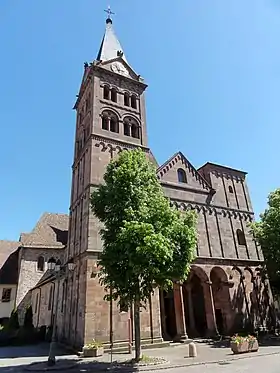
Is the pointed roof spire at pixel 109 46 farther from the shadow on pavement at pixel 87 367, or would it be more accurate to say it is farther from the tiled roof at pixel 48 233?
the shadow on pavement at pixel 87 367

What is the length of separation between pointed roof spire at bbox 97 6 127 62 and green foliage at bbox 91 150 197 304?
66.2 feet

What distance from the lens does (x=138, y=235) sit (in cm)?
1324

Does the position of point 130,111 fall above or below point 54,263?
above

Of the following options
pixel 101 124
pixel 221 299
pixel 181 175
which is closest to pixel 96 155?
pixel 101 124

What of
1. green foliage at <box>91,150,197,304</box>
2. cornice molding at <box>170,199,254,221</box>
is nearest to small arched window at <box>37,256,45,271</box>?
cornice molding at <box>170,199,254,221</box>

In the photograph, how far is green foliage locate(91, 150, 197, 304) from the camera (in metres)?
13.1

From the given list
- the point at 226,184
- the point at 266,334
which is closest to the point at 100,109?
the point at 226,184

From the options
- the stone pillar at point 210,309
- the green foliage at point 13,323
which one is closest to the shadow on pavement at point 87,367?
the stone pillar at point 210,309

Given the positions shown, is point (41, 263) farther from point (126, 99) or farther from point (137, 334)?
point (137, 334)

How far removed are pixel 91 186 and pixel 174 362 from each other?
13255 mm

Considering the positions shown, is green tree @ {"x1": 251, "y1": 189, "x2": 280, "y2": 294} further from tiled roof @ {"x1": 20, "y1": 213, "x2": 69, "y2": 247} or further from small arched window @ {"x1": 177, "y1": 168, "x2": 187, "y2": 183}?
tiled roof @ {"x1": 20, "y1": 213, "x2": 69, "y2": 247}

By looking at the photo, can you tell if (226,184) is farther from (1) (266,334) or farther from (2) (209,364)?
(2) (209,364)

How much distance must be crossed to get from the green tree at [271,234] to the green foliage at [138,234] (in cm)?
1058

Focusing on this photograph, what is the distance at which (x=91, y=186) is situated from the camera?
2245 centimetres
